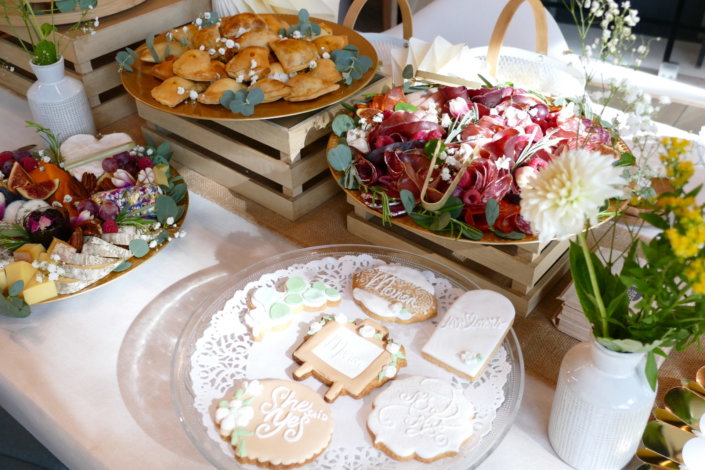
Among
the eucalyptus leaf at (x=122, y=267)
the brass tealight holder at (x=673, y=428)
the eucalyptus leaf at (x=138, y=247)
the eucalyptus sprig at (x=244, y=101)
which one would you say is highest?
the eucalyptus sprig at (x=244, y=101)

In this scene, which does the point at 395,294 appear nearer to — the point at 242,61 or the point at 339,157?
the point at 339,157

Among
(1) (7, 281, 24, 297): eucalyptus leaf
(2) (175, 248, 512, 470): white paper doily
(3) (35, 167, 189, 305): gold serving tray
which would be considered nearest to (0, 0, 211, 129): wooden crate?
(3) (35, 167, 189, 305): gold serving tray

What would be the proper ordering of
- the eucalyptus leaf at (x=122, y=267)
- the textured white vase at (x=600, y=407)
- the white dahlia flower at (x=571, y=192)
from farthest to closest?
the eucalyptus leaf at (x=122, y=267), the textured white vase at (x=600, y=407), the white dahlia flower at (x=571, y=192)

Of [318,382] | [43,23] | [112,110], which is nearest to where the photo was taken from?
[318,382]

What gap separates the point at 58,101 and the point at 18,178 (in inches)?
9.1

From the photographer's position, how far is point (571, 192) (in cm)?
64

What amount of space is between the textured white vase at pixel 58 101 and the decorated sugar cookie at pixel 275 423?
861 mm

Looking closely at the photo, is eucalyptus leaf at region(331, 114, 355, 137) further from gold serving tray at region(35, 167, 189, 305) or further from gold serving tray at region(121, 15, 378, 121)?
gold serving tray at region(35, 167, 189, 305)

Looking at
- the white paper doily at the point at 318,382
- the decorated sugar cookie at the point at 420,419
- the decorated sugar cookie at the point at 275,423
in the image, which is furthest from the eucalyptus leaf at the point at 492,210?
the decorated sugar cookie at the point at 275,423

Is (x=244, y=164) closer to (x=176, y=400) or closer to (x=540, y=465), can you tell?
(x=176, y=400)

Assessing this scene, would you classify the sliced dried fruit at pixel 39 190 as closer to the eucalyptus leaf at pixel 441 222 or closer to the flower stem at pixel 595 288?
the eucalyptus leaf at pixel 441 222

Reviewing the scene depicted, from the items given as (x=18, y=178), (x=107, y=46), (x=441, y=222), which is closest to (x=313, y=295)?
(x=441, y=222)

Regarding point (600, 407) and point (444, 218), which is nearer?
point (600, 407)

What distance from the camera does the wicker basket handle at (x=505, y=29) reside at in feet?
4.21
